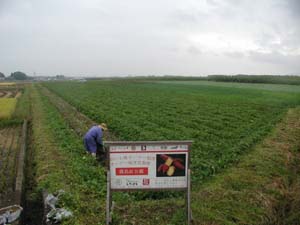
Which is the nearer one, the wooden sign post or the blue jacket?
the wooden sign post

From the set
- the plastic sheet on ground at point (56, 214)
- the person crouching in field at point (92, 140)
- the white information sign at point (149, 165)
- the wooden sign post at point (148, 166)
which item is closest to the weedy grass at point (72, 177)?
the plastic sheet on ground at point (56, 214)

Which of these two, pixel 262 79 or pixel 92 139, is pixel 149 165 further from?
pixel 262 79

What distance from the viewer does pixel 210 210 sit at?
5410 millimetres

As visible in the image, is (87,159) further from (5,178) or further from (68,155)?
(5,178)

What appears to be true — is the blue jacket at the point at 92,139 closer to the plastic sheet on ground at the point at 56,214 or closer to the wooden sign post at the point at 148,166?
the plastic sheet on ground at the point at 56,214

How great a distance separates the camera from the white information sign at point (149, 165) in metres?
4.72

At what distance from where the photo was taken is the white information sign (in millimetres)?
4719

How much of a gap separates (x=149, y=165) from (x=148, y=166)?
0.08ft

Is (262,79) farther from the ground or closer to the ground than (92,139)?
farther from the ground

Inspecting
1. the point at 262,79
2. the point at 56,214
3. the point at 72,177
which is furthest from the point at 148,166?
the point at 262,79

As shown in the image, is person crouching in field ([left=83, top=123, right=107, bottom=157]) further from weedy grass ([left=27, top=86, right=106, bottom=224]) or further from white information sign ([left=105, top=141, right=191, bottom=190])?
white information sign ([left=105, top=141, right=191, bottom=190])

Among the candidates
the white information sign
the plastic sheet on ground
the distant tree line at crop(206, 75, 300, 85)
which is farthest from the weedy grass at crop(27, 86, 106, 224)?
the distant tree line at crop(206, 75, 300, 85)

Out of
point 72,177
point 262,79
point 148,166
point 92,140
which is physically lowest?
point 72,177

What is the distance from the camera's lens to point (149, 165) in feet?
15.8
